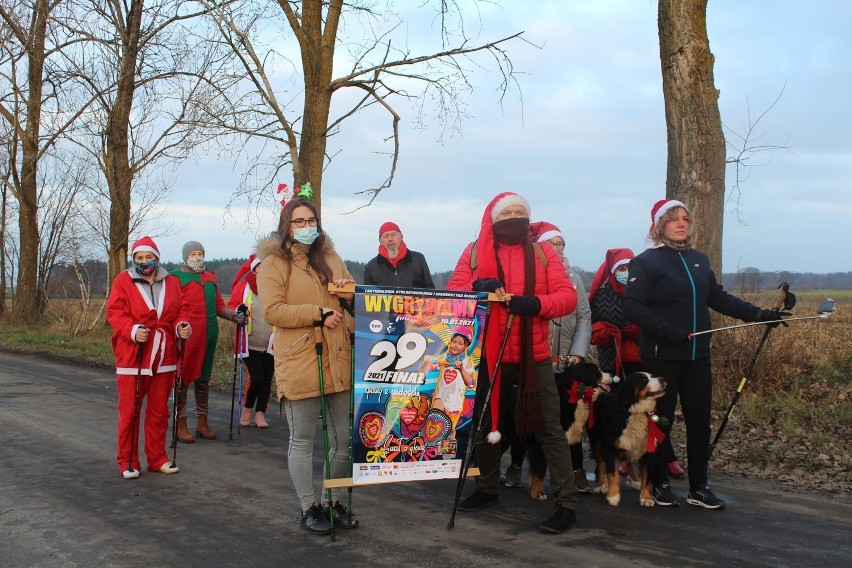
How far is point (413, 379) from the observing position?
5762 millimetres

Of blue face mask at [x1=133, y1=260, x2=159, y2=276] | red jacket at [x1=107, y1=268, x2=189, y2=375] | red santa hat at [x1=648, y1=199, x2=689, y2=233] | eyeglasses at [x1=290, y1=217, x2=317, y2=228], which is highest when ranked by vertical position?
red santa hat at [x1=648, y1=199, x2=689, y2=233]

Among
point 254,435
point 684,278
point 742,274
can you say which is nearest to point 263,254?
point 684,278

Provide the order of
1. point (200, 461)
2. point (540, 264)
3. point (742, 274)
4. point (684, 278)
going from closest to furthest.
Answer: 1. point (540, 264)
2. point (684, 278)
3. point (200, 461)
4. point (742, 274)

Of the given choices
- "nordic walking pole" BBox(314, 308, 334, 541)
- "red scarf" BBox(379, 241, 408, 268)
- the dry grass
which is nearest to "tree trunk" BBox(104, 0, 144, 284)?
"red scarf" BBox(379, 241, 408, 268)

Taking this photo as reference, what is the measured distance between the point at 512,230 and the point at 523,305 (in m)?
0.58

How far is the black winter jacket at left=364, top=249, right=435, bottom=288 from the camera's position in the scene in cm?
864

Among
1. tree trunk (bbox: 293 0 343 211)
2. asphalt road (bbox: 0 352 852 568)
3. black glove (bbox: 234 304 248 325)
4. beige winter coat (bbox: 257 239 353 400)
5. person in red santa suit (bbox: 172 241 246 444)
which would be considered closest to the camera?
asphalt road (bbox: 0 352 852 568)

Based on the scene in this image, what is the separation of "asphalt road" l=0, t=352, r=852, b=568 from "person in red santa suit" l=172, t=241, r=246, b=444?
1.17 metres

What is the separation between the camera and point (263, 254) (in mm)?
5832

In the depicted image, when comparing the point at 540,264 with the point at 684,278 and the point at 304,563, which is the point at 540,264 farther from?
the point at 304,563

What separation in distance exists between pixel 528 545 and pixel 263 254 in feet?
8.78

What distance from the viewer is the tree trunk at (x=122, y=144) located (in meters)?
21.7

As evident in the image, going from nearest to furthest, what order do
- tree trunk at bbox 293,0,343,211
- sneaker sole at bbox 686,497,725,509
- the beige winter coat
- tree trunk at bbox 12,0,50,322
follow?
the beige winter coat, sneaker sole at bbox 686,497,725,509, tree trunk at bbox 293,0,343,211, tree trunk at bbox 12,0,50,322

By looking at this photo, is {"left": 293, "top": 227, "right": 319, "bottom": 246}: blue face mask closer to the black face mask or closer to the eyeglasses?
the eyeglasses
